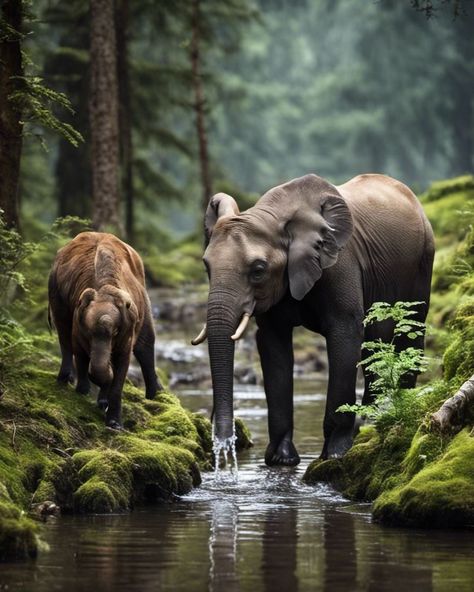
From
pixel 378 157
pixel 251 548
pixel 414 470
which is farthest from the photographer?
pixel 378 157

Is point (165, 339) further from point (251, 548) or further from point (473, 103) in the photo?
point (473, 103)

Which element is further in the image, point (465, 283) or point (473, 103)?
point (473, 103)

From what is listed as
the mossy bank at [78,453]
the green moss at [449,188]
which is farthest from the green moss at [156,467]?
the green moss at [449,188]

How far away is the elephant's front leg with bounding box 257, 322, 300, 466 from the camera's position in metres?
14.4

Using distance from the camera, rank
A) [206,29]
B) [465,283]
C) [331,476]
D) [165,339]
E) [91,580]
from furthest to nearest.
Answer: [206,29], [165,339], [465,283], [331,476], [91,580]

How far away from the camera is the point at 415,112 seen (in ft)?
255

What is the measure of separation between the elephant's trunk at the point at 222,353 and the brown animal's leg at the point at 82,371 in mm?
1280

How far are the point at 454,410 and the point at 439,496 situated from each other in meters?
1.03

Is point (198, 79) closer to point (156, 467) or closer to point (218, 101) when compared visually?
point (218, 101)

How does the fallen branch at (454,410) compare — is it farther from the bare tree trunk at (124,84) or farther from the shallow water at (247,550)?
the bare tree trunk at (124,84)

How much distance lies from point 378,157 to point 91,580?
252 feet

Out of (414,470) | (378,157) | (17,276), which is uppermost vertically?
(378,157)

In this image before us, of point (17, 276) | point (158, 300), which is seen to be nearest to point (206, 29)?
point (158, 300)

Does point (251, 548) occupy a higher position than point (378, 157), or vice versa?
point (378, 157)
